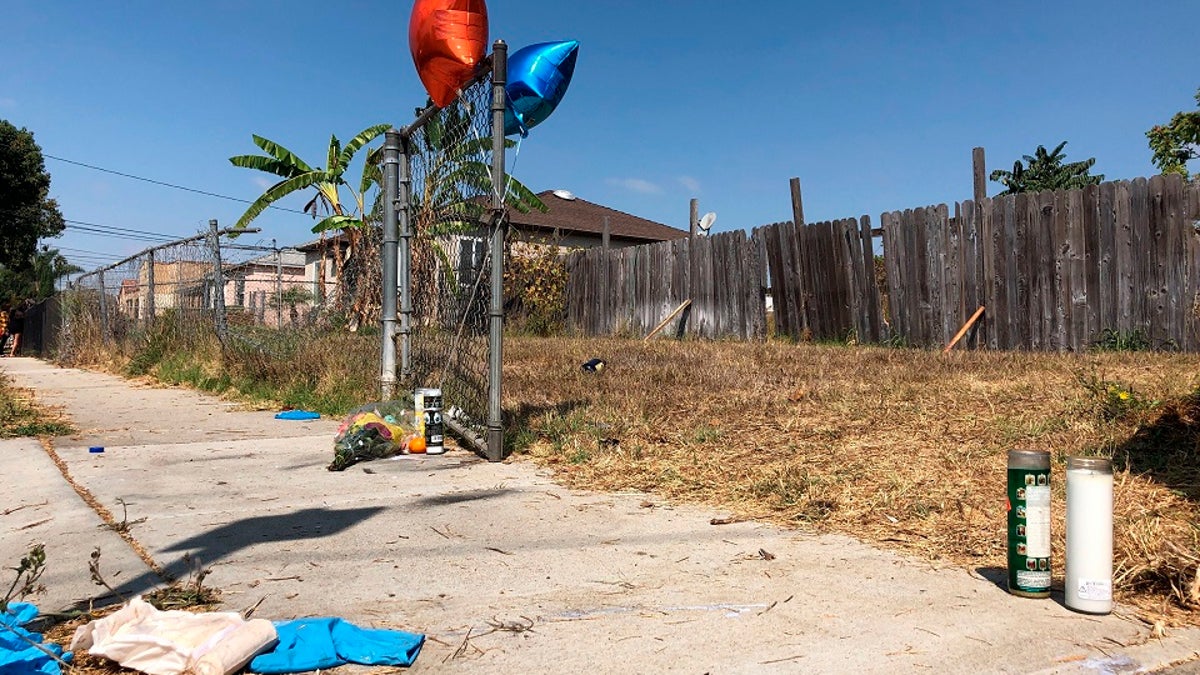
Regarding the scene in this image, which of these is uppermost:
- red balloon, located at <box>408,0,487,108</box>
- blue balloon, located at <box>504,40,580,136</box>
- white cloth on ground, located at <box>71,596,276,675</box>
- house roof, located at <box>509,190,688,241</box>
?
house roof, located at <box>509,190,688,241</box>

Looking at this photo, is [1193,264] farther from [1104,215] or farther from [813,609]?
[813,609]

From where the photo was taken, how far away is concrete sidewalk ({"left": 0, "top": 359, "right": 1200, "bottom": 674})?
7.77 feet

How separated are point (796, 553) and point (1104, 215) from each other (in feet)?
23.0

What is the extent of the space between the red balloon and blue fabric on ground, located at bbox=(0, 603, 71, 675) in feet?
→ 14.0

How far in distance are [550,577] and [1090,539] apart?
175cm

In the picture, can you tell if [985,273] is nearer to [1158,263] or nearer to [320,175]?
[1158,263]

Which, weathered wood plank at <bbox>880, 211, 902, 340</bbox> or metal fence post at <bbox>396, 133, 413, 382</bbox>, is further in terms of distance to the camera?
weathered wood plank at <bbox>880, 211, 902, 340</bbox>

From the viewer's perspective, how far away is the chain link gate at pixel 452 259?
518cm

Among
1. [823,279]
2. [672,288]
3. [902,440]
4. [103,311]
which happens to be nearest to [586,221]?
[672,288]

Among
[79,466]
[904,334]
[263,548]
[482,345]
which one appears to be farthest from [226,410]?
[904,334]

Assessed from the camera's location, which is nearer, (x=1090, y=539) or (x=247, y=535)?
Result: (x=1090, y=539)

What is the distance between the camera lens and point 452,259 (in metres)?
6.23

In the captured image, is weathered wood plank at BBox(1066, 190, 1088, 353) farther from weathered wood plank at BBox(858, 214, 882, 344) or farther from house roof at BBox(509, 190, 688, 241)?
house roof at BBox(509, 190, 688, 241)

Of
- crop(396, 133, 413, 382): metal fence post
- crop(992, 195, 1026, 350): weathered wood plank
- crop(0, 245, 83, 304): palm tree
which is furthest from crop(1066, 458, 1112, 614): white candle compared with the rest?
crop(0, 245, 83, 304): palm tree
